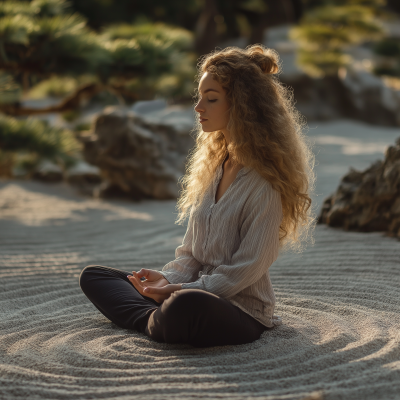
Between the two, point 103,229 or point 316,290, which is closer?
point 316,290

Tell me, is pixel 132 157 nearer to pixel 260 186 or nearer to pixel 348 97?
pixel 260 186

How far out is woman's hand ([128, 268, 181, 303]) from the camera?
1.42 m

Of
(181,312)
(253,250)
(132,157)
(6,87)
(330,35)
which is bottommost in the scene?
(181,312)

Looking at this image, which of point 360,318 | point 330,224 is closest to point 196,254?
point 360,318

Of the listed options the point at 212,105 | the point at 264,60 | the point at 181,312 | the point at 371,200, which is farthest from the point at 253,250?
the point at 371,200

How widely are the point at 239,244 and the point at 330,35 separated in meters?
7.68

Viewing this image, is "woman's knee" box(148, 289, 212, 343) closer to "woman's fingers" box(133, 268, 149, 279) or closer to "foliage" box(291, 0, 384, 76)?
"woman's fingers" box(133, 268, 149, 279)

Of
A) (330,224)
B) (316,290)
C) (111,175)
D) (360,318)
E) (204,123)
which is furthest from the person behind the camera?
(111,175)

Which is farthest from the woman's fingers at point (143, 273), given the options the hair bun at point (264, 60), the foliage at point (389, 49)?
the foliage at point (389, 49)

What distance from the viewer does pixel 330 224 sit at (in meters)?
2.80

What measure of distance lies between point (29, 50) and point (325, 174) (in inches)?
94.9

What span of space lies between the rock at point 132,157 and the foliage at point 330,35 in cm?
468

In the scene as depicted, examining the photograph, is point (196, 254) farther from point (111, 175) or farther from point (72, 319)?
point (111, 175)

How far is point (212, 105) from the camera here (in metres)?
1.46
